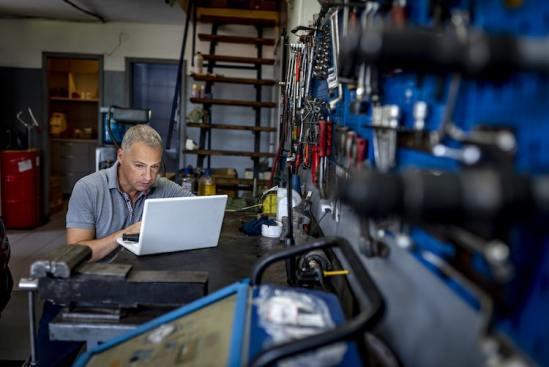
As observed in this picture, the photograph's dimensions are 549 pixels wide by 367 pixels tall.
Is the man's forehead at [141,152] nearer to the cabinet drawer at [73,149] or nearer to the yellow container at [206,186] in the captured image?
the yellow container at [206,186]

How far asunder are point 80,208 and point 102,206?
0.10 m

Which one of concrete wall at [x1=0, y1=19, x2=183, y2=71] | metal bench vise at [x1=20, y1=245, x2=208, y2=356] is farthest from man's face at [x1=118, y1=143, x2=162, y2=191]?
concrete wall at [x1=0, y1=19, x2=183, y2=71]

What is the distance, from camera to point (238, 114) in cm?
708

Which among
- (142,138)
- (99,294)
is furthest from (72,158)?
(99,294)

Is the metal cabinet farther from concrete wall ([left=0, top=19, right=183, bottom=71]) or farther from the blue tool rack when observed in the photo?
the blue tool rack

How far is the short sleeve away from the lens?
2.26 metres

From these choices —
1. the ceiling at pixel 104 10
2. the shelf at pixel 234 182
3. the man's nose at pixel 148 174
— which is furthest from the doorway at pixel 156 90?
the man's nose at pixel 148 174

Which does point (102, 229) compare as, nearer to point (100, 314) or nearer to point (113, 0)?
point (100, 314)

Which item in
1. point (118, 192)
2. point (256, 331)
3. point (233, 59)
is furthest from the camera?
point (233, 59)

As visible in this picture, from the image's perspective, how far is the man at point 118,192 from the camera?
2264 mm

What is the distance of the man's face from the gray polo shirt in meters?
0.10

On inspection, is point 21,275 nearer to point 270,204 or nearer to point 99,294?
point 270,204

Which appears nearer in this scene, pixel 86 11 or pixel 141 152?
pixel 141 152

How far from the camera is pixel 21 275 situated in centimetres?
417
